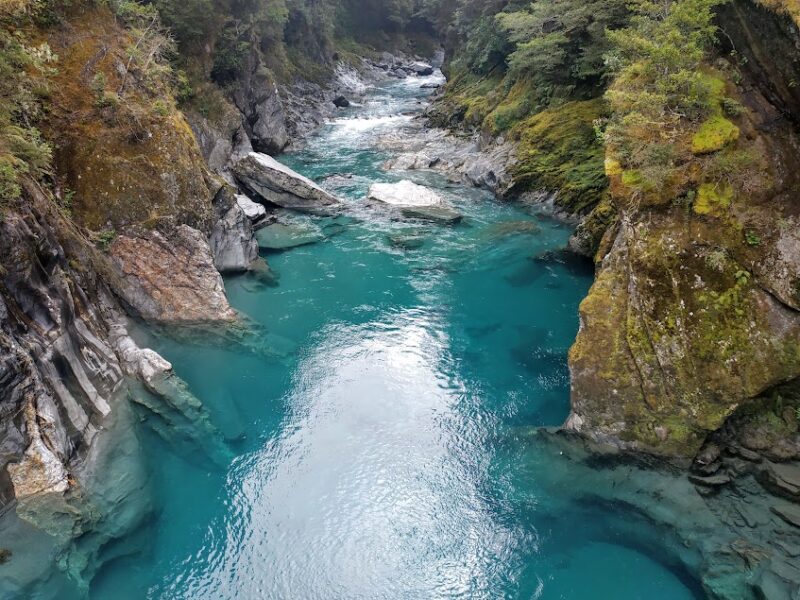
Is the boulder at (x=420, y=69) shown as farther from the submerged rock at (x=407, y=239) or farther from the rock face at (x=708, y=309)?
the rock face at (x=708, y=309)

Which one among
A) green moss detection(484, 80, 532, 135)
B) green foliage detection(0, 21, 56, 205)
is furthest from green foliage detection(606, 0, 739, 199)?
green moss detection(484, 80, 532, 135)

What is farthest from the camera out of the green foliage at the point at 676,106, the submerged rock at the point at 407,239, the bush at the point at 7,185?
the submerged rock at the point at 407,239

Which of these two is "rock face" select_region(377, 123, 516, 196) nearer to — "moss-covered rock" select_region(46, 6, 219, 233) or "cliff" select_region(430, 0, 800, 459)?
"cliff" select_region(430, 0, 800, 459)

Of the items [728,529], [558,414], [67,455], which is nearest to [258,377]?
[67,455]

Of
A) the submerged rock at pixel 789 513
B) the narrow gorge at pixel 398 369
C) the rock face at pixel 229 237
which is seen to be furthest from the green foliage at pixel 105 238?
the submerged rock at pixel 789 513

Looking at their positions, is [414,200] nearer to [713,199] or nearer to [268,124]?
[268,124]

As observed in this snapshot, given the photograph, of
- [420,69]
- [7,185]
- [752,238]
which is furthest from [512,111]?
[420,69]
